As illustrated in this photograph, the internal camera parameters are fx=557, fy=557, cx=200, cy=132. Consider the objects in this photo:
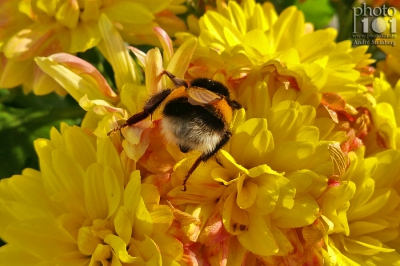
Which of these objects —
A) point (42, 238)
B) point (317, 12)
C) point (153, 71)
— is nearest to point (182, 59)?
point (153, 71)

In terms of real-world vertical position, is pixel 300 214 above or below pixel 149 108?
below

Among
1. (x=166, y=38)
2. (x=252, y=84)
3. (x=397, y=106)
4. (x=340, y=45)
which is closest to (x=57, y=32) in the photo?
(x=166, y=38)

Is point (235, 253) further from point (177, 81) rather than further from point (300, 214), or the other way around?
point (177, 81)

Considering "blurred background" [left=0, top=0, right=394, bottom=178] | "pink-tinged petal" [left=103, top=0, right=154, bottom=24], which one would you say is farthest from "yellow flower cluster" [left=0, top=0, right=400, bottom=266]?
"blurred background" [left=0, top=0, right=394, bottom=178]

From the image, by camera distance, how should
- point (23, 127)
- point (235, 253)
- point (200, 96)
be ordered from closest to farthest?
point (200, 96) < point (235, 253) < point (23, 127)

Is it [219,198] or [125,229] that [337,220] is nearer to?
[219,198]

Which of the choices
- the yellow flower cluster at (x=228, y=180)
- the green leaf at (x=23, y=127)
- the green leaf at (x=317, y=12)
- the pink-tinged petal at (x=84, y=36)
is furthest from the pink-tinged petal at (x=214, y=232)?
the green leaf at (x=317, y=12)

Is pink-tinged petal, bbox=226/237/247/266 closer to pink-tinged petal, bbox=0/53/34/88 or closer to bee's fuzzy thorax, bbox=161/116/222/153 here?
bee's fuzzy thorax, bbox=161/116/222/153
